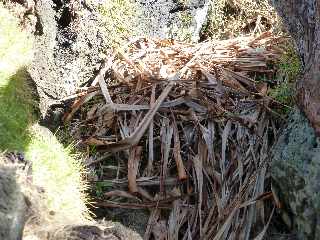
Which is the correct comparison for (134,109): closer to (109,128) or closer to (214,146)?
(109,128)

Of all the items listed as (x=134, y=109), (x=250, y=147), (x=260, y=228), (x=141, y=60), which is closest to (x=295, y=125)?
(x=250, y=147)

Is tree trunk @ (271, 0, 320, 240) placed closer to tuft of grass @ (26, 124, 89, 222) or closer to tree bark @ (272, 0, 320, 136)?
tree bark @ (272, 0, 320, 136)

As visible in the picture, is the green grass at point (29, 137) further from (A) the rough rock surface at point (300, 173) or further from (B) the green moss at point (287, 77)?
(B) the green moss at point (287, 77)

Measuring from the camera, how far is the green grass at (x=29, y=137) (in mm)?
3543

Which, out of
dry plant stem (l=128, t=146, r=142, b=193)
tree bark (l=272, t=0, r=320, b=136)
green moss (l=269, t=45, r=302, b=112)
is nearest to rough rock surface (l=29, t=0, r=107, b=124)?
dry plant stem (l=128, t=146, r=142, b=193)

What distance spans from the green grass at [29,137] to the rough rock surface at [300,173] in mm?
1246

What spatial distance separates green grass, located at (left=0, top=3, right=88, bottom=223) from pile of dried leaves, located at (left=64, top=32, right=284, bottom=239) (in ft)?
0.98

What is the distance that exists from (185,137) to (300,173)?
3.13 ft

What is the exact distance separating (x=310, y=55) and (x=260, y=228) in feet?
3.81

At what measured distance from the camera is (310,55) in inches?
139

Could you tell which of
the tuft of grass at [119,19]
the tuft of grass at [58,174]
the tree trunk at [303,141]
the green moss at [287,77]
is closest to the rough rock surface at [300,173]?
the tree trunk at [303,141]

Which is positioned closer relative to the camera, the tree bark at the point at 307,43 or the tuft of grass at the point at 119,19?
the tree bark at the point at 307,43

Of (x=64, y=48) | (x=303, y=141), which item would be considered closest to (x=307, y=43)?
(x=303, y=141)

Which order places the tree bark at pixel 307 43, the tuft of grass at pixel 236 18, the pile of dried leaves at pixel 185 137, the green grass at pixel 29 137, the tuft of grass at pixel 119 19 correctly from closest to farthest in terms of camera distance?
the tree bark at pixel 307 43 < the green grass at pixel 29 137 < the pile of dried leaves at pixel 185 137 < the tuft of grass at pixel 119 19 < the tuft of grass at pixel 236 18
